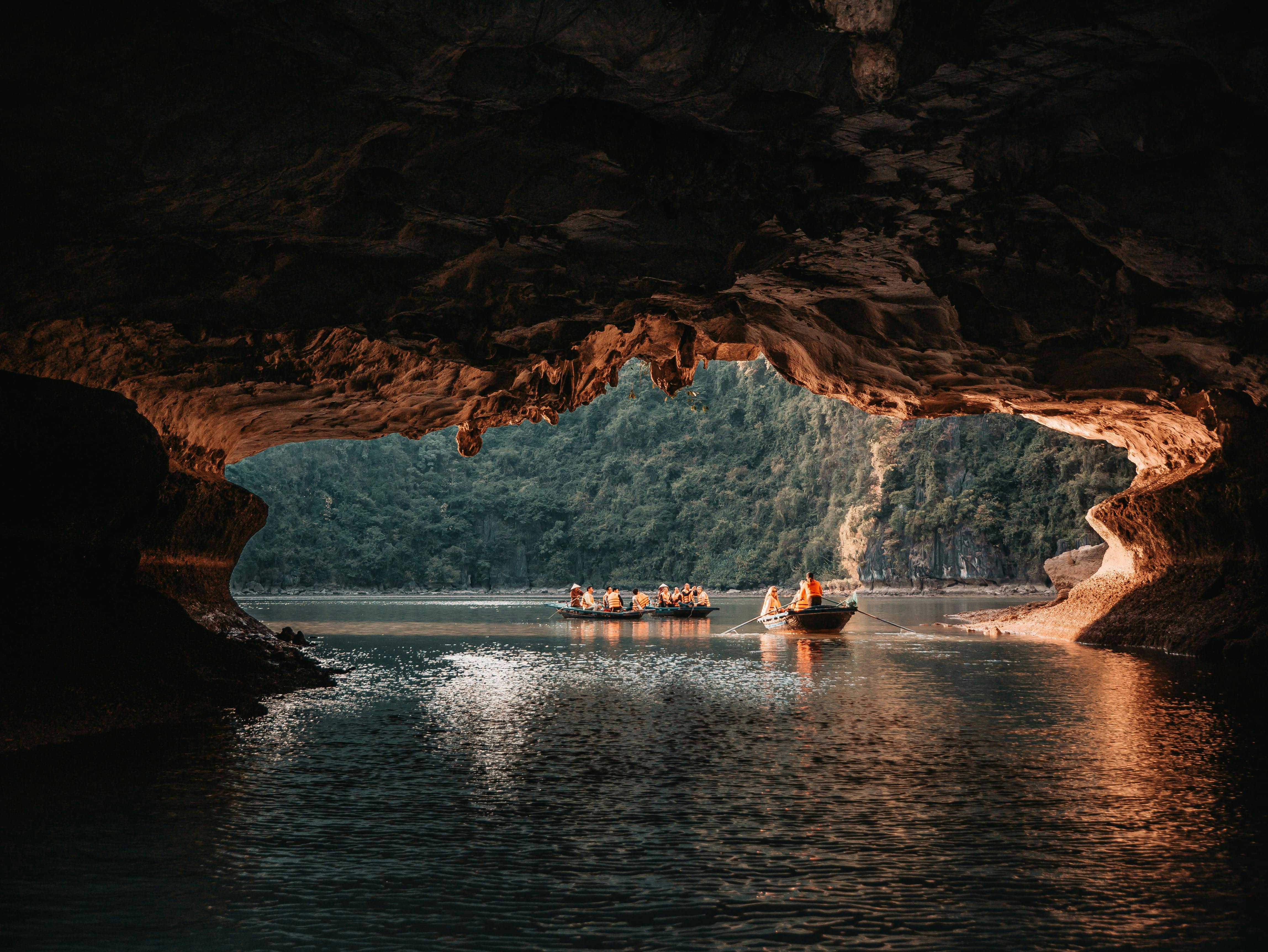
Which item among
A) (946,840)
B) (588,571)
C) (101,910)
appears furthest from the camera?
(588,571)

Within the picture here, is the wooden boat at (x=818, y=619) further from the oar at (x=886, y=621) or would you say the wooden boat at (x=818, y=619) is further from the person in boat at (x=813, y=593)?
the person in boat at (x=813, y=593)

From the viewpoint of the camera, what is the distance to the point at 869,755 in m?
8.59

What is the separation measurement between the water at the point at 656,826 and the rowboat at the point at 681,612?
2359 centimetres

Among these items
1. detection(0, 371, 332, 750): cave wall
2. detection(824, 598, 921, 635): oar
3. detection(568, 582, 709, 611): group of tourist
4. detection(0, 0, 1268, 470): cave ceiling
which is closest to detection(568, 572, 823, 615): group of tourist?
detection(568, 582, 709, 611): group of tourist

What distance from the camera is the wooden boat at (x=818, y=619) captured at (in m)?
25.2

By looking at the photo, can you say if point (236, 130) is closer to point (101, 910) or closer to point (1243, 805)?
point (101, 910)

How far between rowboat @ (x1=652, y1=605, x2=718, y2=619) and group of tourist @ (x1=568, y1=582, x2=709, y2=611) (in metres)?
0.10

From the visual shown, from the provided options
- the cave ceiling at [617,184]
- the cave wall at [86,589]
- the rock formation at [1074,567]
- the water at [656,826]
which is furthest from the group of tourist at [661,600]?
the cave wall at [86,589]

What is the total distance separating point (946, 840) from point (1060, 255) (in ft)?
24.0

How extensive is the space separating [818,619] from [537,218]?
17.7 metres

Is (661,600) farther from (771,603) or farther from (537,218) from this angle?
(537,218)

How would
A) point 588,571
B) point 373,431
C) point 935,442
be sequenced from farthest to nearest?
point 588,571 → point 935,442 → point 373,431

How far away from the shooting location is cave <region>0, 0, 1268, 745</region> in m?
7.02

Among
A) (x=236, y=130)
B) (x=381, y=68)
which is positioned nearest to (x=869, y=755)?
(x=381, y=68)
